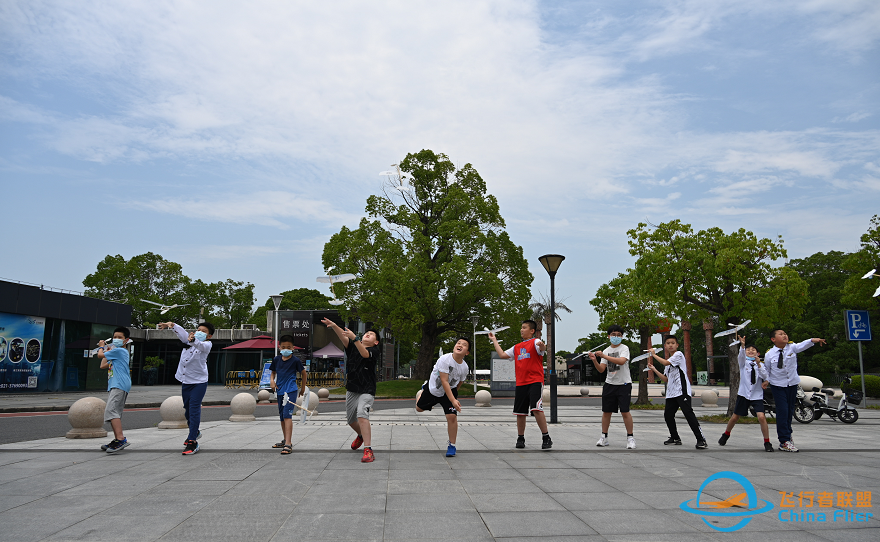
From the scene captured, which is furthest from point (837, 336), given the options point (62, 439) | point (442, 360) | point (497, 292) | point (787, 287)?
point (62, 439)

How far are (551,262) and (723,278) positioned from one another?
479cm

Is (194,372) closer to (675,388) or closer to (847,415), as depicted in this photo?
(675,388)

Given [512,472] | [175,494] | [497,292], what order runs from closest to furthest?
1. [175,494]
2. [512,472]
3. [497,292]

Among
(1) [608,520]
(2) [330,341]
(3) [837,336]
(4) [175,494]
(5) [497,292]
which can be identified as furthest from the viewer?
(3) [837,336]

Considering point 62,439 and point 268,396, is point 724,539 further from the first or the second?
point 268,396

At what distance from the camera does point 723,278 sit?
15.0 m

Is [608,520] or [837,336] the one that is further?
[837,336]

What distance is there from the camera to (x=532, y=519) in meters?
4.50

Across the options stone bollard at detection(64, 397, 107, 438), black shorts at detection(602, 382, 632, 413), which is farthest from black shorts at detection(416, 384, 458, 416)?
stone bollard at detection(64, 397, 107, 438)

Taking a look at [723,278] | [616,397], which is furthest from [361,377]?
[723,278]

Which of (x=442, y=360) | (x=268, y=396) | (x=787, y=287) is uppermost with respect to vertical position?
(x=787, y=287)

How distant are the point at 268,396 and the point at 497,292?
12.0 m

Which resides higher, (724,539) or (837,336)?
(837,336)

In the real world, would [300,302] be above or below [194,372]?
above
